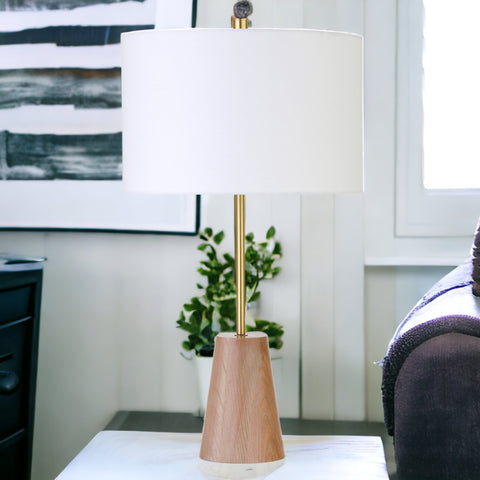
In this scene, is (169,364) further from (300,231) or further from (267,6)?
(267,6)

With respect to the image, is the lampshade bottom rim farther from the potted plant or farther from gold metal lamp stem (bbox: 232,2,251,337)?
the potted plant

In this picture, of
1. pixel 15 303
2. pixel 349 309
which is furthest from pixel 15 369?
pixel 349 309

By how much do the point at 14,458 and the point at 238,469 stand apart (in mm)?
652

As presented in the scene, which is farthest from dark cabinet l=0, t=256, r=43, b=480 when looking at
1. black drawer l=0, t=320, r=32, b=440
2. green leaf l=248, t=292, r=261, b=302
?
green leaf l=248, t=292, r=261, b=302

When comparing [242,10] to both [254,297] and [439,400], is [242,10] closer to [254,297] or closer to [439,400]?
[439,400]

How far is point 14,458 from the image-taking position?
5.60ft

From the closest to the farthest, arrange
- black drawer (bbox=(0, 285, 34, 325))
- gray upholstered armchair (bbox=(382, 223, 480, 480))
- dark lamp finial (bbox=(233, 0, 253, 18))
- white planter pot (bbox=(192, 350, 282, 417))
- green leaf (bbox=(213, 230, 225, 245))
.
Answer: gray upholstered armchair (bbox=(382, 223, 480, 480)) → dark lamp finial (bbox=(233, 0, 253, 18)) → black drawer (bbox=(0, 285, 34, 325)) → white planter pot (bbox=(192, 350, 282, 417)) → green leaf (bbox=(213, 230, 225, 245))

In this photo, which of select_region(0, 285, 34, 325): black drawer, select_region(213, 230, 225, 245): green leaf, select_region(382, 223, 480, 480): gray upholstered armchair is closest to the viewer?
select_region(382, 223, 480, 480): gray upholstered armchair

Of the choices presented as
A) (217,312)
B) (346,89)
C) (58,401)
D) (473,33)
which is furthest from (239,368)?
(473,33)

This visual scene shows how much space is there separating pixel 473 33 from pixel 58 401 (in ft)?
4.50

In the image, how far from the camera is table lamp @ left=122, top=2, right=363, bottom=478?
1.15 meters

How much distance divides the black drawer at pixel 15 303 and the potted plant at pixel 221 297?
0.34m

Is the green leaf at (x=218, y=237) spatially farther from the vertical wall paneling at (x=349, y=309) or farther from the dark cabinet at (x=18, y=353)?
the dark cabinet at (x=18, y=353)

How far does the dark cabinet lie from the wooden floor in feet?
0.70
